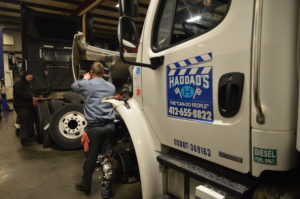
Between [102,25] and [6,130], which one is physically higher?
[102,25]

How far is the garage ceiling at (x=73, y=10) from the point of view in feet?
25.9

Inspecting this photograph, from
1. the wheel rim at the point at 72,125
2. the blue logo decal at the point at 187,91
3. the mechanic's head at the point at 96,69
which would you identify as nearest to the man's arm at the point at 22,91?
the wheel rim at the point at 72,125

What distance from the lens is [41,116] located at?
16.0 ft

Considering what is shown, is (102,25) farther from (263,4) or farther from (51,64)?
(263,4)

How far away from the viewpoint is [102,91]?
108 inches

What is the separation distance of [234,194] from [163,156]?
1.98 feet

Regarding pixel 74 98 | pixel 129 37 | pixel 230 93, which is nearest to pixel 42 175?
pixel 74 98

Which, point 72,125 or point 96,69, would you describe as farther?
point 72,125

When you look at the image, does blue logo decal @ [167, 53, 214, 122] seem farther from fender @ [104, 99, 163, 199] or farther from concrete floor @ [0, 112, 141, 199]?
concrete floor @ [0, 112, 141, 199]

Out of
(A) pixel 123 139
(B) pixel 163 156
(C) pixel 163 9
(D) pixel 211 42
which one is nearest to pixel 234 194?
(B) pixel 163 156

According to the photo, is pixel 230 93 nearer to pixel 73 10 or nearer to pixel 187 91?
pixel 187 91

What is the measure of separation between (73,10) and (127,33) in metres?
8.03

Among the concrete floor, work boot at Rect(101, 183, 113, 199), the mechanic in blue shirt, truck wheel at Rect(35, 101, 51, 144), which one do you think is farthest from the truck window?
truck wheel at Rect(35, 101, 51, 144)

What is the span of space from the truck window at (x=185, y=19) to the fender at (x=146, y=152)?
0.61 metres
